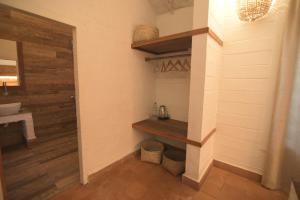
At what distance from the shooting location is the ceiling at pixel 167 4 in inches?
79.1

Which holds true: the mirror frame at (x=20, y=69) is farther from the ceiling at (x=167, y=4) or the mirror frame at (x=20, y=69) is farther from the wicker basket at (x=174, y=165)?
the wicker basket at (x=174, y=165)

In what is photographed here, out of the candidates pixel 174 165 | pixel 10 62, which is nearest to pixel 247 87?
pixel 174 165

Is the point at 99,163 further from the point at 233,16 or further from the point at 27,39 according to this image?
the point at 27,39

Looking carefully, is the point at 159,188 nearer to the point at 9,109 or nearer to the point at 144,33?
the point at 144,33

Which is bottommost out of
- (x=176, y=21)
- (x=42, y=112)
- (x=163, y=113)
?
(x=42, y=112)

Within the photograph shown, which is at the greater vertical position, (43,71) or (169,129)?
(43,71)

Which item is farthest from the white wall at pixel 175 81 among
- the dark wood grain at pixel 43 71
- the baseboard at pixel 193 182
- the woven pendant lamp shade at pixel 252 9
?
the dark wood grain at pixel 43 71

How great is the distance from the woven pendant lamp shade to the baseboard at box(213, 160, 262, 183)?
1.74 meters

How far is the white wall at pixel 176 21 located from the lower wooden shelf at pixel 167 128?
137cm

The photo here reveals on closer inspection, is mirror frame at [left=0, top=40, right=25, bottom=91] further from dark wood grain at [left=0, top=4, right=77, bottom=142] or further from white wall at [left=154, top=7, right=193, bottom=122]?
white wall at [left=154, top=7, right=193, bottom=122]

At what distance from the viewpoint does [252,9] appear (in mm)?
1434

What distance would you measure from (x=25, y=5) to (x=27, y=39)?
2.01 m

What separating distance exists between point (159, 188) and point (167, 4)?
2462mm

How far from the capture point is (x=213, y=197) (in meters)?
1.48
